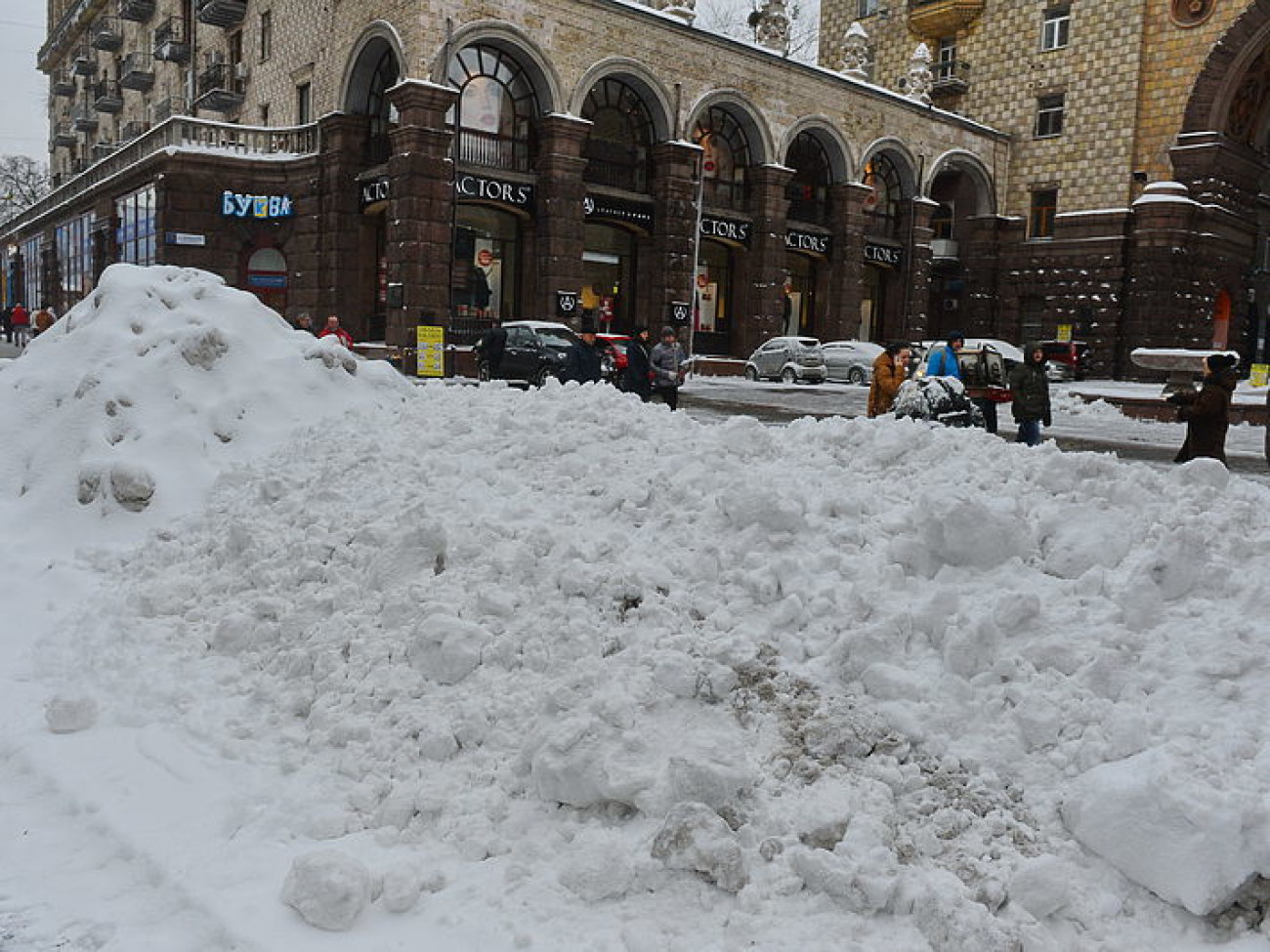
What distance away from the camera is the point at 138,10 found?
41031 millimetres

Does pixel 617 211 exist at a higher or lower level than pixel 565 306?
higher

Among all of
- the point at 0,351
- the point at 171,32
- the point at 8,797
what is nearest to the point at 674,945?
the point at 8,797

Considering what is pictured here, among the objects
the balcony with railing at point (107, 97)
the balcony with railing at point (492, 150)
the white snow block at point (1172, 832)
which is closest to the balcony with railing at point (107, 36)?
the balcony with railing at point (107, 97)

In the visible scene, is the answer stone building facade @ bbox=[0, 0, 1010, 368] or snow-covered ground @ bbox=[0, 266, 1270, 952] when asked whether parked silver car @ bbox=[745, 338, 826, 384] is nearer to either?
stone building facade @ bbox=[0, 0, 1010, 368]

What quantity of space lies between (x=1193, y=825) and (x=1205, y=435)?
852 cm

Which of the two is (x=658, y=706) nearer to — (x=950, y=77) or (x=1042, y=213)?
(x=1042, y=213)

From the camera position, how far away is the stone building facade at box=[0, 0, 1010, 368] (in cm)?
2544

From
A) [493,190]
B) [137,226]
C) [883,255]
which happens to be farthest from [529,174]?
[883,255]

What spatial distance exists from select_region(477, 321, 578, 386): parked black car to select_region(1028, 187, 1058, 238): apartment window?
24.0 m

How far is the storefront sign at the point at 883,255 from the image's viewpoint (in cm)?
3578

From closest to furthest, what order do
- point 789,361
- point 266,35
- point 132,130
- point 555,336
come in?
point 555,336, point 789,361, point 266,35, point 132,130

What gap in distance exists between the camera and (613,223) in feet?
97.4

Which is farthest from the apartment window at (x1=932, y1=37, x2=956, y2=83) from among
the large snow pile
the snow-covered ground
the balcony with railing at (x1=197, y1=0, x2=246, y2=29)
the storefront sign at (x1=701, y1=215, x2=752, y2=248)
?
the snow-covered ground

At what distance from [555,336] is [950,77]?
25.9m
